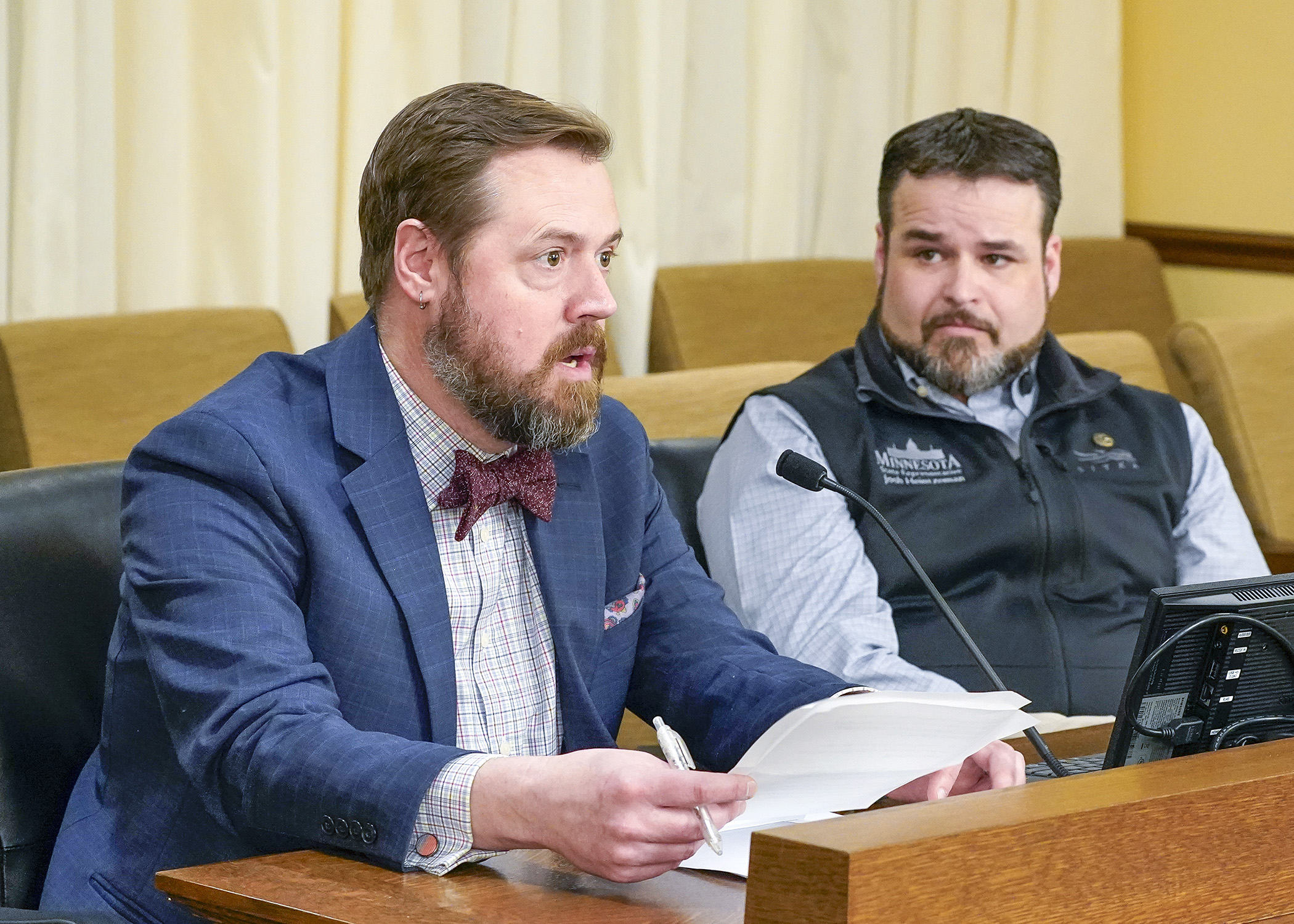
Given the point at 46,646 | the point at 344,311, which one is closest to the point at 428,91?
the point at 344,311

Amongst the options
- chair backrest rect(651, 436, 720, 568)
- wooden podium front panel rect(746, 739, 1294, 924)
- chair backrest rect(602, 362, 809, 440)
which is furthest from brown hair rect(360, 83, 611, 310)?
chair backrest rect(602, 362, 809, 440)

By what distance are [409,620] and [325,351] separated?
1.10 ft

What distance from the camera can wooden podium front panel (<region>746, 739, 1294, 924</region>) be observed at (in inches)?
37.4

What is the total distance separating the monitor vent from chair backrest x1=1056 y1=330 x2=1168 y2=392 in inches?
83.6

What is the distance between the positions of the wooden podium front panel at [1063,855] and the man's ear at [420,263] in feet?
2.78

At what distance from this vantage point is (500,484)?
1.63 metres

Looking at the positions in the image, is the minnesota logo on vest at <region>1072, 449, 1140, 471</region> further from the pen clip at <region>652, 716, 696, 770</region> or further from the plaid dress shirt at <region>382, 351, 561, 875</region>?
the pen clip at <region>652, 716, 696, 770</region>

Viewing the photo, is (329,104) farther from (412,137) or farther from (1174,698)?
(1174,698)

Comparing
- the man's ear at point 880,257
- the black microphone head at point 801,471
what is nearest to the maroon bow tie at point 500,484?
the black microphone head at point 801,471

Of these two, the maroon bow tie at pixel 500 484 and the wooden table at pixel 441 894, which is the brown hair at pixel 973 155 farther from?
the wooden table at pixel 441 894

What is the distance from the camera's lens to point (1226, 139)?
448cm

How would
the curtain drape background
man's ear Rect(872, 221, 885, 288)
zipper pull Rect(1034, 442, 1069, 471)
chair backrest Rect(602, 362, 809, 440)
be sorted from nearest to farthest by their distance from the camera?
zipper pull Rect(1034, 442, 1069, 471), man's ear Rect(872, 221, 885, 288), chair backrest Rect(602, 362, 809, 440), the curtain drape background

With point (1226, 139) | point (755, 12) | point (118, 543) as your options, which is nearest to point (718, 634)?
point (118, 543)

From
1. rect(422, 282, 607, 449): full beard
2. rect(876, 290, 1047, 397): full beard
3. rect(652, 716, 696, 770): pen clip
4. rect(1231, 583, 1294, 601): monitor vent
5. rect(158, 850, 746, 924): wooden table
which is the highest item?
rect(422, 282, 607, 449): full beard
